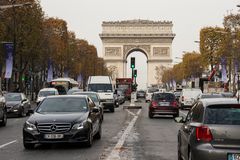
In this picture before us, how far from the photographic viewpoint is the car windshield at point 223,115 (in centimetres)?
1081

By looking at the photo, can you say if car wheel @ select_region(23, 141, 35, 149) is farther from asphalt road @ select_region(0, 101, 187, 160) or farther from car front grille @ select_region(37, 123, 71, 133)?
car front grille @ select_region(37, 123, 71, 133)

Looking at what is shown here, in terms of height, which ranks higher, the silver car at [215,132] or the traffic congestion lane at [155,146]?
the silver car at [215,132]

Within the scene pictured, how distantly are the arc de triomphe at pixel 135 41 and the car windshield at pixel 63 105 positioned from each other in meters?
160

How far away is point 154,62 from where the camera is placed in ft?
603

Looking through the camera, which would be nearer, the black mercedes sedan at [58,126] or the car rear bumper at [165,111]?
the black mercedes sedan at [58,126]

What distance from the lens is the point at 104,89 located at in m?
48.6

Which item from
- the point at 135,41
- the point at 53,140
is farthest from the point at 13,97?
the point at 135,41

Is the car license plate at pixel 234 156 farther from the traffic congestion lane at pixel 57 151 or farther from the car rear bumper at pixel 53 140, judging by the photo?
the car rear bumper at pixel 53 140

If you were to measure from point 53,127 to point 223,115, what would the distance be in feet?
21.7

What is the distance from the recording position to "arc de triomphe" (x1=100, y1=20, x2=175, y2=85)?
180 meters

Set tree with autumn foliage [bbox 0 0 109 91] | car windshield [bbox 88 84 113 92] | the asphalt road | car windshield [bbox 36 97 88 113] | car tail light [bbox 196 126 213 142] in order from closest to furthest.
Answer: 1. car tail light [bbox 196 126 213 142]
2. the asphalt road
3. car windshield [bbox 36 97 88 113]
4. car windshield [bbox 88 84 113 92]
5. tree with autumn foliage [bbox 0 0 109 91]

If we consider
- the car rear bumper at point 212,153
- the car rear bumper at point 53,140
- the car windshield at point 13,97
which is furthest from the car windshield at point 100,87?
the car rear bumper at point 212,153

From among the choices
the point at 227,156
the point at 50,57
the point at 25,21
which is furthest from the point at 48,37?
the point at 227,156

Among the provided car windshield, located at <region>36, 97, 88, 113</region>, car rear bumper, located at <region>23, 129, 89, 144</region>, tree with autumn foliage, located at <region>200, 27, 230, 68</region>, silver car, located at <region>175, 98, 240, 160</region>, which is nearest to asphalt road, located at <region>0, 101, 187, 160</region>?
car rear bumper, located at <region>23, 129, 89, 144</region>
